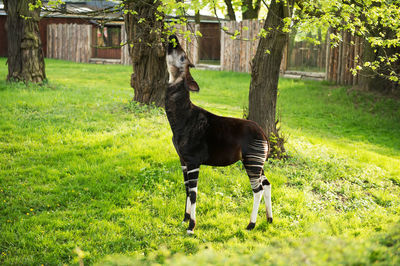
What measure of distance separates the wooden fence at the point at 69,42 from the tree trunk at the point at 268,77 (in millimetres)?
23233

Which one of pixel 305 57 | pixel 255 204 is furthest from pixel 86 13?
pixel 305 57

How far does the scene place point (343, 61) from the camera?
682 inches

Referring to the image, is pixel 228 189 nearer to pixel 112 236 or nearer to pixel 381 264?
pixel 112 236

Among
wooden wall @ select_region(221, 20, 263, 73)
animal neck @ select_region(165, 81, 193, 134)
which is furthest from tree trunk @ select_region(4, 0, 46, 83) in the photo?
animal neck @ select_region(165, 81, 193, 134)

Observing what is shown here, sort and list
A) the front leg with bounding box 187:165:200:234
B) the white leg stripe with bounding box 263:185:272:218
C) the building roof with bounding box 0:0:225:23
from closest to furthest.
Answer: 1. the front leg with bounding box 187:165:200:234
2. the white leg stripe with bounding box 263:185:272:218
3. the building roof with bounding box 0:0:225:23

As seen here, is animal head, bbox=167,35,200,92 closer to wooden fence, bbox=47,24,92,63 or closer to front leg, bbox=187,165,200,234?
front leg, bbox=187,165,200,234

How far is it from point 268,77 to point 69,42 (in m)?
26.3

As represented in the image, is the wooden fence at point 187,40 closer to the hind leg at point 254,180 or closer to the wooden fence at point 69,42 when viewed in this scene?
the hind leg at point 254,180

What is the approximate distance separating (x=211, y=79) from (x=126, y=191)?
1513cm

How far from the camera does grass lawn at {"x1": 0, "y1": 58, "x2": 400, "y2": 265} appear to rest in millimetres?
4637

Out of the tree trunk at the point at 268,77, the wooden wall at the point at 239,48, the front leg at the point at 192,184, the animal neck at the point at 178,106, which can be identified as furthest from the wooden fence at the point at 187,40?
the wooden wall at the point at 239,48

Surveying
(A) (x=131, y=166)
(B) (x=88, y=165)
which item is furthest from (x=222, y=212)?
(B) (x=88, y=165)

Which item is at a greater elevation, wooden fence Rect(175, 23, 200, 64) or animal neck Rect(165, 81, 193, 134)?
wooden fence Rect(175, 23, 200, 64)

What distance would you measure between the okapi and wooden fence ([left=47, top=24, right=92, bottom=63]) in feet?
84.9
